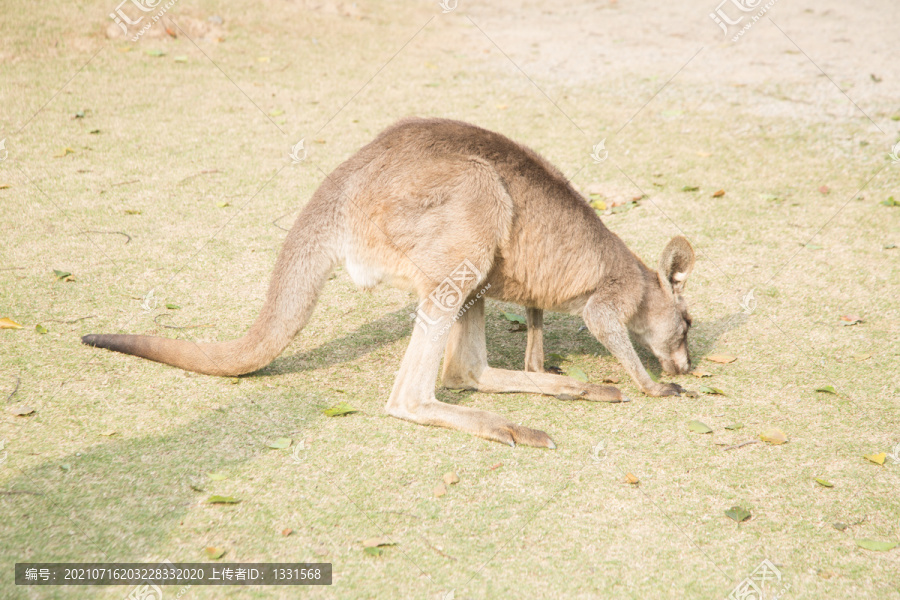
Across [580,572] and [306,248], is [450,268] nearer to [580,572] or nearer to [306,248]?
[306,248]

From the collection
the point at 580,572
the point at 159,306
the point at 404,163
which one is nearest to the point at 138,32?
the point at 159,306

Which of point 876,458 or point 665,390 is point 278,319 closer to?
point 665,390

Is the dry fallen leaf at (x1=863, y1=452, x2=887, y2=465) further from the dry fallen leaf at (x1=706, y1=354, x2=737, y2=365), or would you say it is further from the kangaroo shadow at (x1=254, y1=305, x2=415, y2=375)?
the kangaroo shadow at (x1=254, y1=305, x2=415, y2=375)

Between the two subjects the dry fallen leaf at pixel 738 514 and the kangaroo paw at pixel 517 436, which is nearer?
the dry fallen leaf at pixel 738 514

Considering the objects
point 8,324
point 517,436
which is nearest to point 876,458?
point 517,436

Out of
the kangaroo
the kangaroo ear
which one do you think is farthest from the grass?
the kangaroo ear

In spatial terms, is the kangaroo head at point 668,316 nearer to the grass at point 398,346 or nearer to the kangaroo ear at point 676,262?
the kangaroo ear at point 676,262

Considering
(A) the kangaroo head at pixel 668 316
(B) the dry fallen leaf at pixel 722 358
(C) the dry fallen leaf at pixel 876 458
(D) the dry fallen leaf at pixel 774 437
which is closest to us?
(C) the dry fallen leaf at pixel 876 458

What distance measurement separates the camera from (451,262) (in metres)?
3.21

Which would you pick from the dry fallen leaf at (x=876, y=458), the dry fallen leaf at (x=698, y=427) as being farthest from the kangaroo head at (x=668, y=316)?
the dry fallen leaf at (x=876, y=458)

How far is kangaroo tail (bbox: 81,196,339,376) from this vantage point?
10.5ft

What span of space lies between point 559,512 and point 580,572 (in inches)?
11.8

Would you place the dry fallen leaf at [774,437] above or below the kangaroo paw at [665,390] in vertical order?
above

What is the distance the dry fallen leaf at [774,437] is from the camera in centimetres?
319
